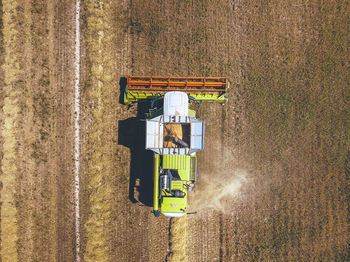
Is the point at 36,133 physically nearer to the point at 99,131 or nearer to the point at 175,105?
the point at 99,131

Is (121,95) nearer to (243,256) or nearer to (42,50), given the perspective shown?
(42,50)

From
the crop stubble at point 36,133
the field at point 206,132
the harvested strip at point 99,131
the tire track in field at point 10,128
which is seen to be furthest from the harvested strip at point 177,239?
the tire track in field at point 10,128

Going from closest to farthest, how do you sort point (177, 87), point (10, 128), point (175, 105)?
1. point (175, 105)
2. point (10, 128)
3. point (177, 87)

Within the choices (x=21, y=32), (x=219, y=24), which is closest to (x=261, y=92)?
(x=219, y=24)

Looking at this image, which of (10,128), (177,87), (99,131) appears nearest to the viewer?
(10,128)

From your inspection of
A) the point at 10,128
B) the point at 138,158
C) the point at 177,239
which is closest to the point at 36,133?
the point at 10,128

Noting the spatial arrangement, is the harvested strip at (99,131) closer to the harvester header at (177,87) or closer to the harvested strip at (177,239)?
the harvester header at (177,87)

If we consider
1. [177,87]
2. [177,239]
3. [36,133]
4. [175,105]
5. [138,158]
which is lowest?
[177,239]
